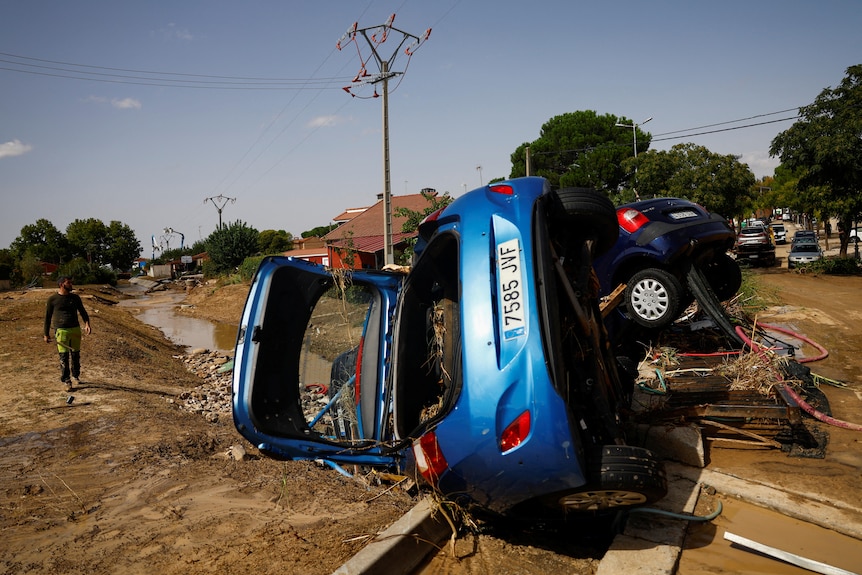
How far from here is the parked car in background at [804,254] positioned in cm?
2248

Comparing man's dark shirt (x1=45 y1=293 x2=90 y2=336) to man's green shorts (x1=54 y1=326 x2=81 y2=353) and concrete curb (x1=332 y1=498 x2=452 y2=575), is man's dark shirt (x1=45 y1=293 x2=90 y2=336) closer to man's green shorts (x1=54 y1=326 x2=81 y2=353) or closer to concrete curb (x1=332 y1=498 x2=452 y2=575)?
man's green shorts (x1=54 y1=326 x2=81 y2=353)

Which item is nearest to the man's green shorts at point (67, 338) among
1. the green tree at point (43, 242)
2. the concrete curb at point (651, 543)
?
the concrete curb at point (651, 543)

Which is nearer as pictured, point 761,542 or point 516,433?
point 516,433

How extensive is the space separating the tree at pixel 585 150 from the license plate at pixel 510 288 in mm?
38035

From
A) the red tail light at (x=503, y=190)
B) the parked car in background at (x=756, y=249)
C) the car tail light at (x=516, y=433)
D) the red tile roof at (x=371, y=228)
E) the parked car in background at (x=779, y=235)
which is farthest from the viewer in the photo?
the parked car in background at (x=779, y=235)

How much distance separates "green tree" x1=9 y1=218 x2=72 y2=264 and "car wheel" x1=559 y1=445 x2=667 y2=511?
78849 mm

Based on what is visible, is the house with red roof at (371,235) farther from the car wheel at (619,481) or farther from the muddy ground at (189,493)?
the car wheel at (619,481)

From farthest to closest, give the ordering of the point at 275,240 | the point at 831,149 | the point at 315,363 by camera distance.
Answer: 1. the point at 275,240
2. the point at 831,149
3. the point at 315,363

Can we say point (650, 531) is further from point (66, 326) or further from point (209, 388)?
point (209, 388)

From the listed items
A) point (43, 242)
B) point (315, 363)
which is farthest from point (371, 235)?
point (43, 242)

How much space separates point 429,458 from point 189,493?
226 centimetres

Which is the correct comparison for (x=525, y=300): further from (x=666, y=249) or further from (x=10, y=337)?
(x=10, y=337)

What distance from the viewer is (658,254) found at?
216 inches

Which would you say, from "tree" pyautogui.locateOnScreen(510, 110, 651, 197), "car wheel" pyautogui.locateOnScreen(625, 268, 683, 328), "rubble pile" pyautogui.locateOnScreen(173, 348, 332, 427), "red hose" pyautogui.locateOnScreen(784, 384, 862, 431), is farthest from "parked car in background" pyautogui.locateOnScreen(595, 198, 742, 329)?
"tree" pyautogui.locateOnScreen(510, 110, 651, 197)
